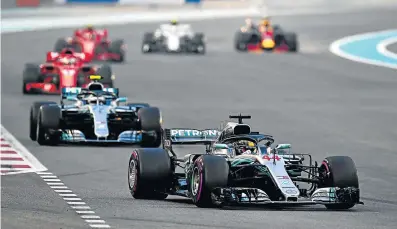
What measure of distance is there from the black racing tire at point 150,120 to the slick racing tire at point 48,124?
5.57 ft

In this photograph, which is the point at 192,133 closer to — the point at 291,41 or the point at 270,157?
the point at 270,157

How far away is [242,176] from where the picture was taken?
61.9ft

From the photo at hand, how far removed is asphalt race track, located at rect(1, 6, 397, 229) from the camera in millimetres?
17406

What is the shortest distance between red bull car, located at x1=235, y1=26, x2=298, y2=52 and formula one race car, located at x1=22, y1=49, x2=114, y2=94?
71.0 ft

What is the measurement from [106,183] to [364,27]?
5662cm

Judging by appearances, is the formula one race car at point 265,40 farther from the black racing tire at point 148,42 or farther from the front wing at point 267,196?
the front wing at point 267,196

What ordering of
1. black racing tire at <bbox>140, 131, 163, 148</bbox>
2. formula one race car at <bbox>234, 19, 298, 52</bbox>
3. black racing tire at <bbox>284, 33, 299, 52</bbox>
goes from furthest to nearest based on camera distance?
formula one race car at <bbox>234, 19, 298, 52</bbox>
black racing tire at <bbox>284, 33, 299, 52</bbox>
black racing tire at <bbox>140, 131, 163, 148</bbox>

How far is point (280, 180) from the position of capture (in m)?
18.1

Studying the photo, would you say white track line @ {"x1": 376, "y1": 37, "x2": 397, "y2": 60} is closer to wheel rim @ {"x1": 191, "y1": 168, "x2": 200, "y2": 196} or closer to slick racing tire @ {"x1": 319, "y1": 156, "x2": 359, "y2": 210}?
slick racing tire @ {"x1": 319, "y1": 156, "x2": 359, "y2": 210}

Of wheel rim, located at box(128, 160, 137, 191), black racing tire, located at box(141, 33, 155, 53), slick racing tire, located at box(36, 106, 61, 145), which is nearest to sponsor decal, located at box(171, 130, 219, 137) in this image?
wheel rim, located at box(128, 160, 137, 191)

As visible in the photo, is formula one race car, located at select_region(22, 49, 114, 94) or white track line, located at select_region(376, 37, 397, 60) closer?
formula one race car, located at select_region(22, 49, 114, 94)

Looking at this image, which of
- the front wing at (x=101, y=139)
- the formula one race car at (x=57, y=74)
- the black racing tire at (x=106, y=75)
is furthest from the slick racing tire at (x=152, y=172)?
the formula one race car at (x=57, y=74)

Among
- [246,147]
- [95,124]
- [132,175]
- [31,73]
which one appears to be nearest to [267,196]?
[246,147]

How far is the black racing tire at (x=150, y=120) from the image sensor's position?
28.0 meters
